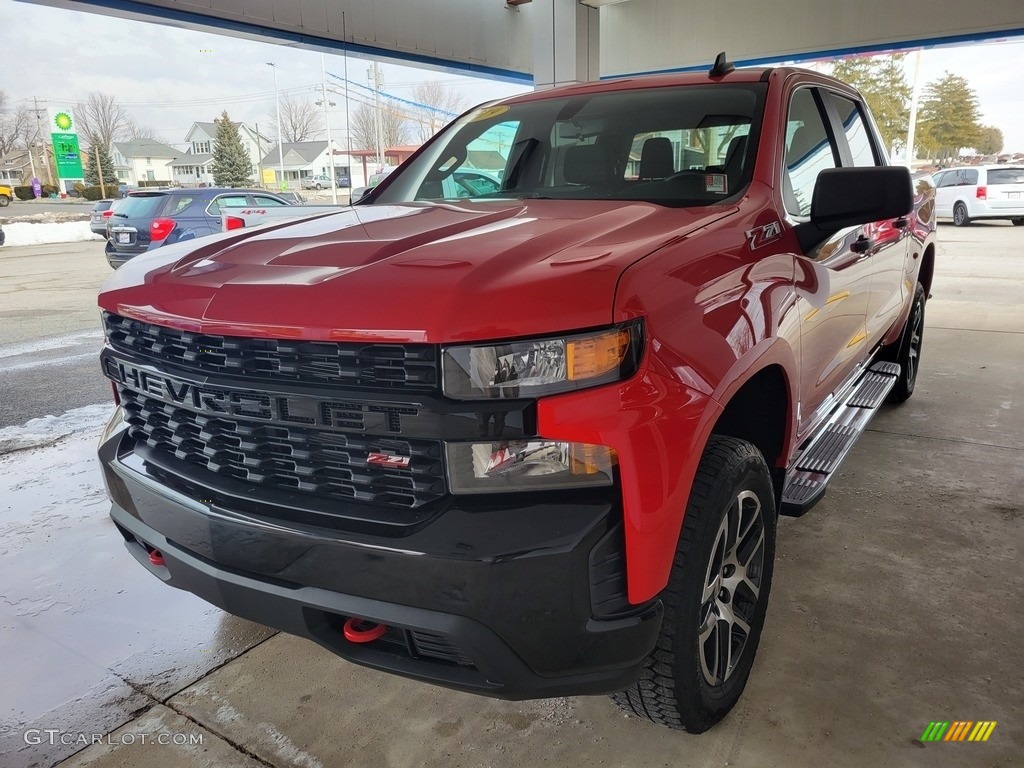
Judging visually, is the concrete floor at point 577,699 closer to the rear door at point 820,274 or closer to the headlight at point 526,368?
the rear door at point 820,274

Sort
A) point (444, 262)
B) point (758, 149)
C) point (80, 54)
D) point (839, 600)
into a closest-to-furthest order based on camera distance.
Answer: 1. point (444, 262)
2. point (758, 149)
3. point (839, 600)
4. point (80, 54)

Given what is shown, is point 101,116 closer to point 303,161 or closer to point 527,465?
point 303,161

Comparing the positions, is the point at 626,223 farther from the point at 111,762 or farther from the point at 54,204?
the point at 54,204

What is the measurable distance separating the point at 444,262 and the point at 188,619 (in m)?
1.83

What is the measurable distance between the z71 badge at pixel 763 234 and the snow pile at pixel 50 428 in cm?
441

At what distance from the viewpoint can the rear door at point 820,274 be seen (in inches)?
95.2

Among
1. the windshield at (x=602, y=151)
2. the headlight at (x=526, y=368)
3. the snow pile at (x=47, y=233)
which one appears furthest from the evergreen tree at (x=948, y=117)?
the headlight at (x=526, y=368)

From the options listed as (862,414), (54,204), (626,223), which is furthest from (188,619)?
(54,204)

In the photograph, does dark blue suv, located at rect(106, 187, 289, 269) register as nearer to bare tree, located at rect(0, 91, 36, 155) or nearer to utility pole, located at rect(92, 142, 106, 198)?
utility pole, located at rect(92, 142, 106, 198)

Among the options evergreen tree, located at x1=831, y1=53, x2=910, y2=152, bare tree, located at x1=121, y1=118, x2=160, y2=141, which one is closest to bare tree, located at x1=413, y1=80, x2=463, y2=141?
bare tree, located at x1=121, y1=118, x2=160, y2=141

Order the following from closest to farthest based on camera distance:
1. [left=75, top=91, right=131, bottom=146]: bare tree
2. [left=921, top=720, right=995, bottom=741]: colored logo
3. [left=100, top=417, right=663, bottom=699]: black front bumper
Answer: [left=100, top=417, right=663, bottom=699]: black front bumper < [left=921, top=720, right=995, bottom=741]: colored logo < [left=75, top=91, right=131, bottom=146]: bare tree

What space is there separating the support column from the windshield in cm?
815

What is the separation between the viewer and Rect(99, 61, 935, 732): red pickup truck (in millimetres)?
1498

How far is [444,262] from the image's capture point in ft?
5.48
